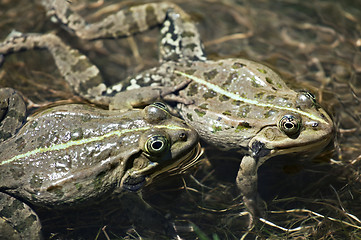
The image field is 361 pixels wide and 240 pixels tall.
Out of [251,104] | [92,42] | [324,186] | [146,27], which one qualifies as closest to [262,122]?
[251,104]

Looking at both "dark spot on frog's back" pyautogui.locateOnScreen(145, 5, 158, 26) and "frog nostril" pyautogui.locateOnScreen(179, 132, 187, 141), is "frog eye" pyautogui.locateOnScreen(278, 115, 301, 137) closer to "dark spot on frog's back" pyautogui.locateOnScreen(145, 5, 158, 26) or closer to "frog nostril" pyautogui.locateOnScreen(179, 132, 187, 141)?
"frog nostril" pyautogui.locateOnScreen(179, 132, 187, 141)

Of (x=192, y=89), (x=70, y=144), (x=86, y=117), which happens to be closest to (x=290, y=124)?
(x=192, y=89)

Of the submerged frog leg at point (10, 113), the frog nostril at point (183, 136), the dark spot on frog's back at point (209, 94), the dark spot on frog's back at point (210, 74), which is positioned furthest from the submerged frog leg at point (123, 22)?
the frog nostril at point (183, 136)

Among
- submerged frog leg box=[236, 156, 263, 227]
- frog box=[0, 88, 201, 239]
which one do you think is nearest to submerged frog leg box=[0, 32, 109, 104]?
frog box=[0, 88, 201, 239]

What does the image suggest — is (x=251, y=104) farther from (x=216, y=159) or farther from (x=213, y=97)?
(x=216, y=159)

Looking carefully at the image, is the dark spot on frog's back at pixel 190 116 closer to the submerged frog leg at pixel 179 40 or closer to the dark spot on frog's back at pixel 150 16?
the submerged frog leg at pixel 179 40

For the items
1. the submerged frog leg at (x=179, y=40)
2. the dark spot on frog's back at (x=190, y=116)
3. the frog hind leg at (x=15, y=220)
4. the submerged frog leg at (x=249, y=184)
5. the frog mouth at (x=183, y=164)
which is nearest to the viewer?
the frog hind leg at (x=15, y=220)
